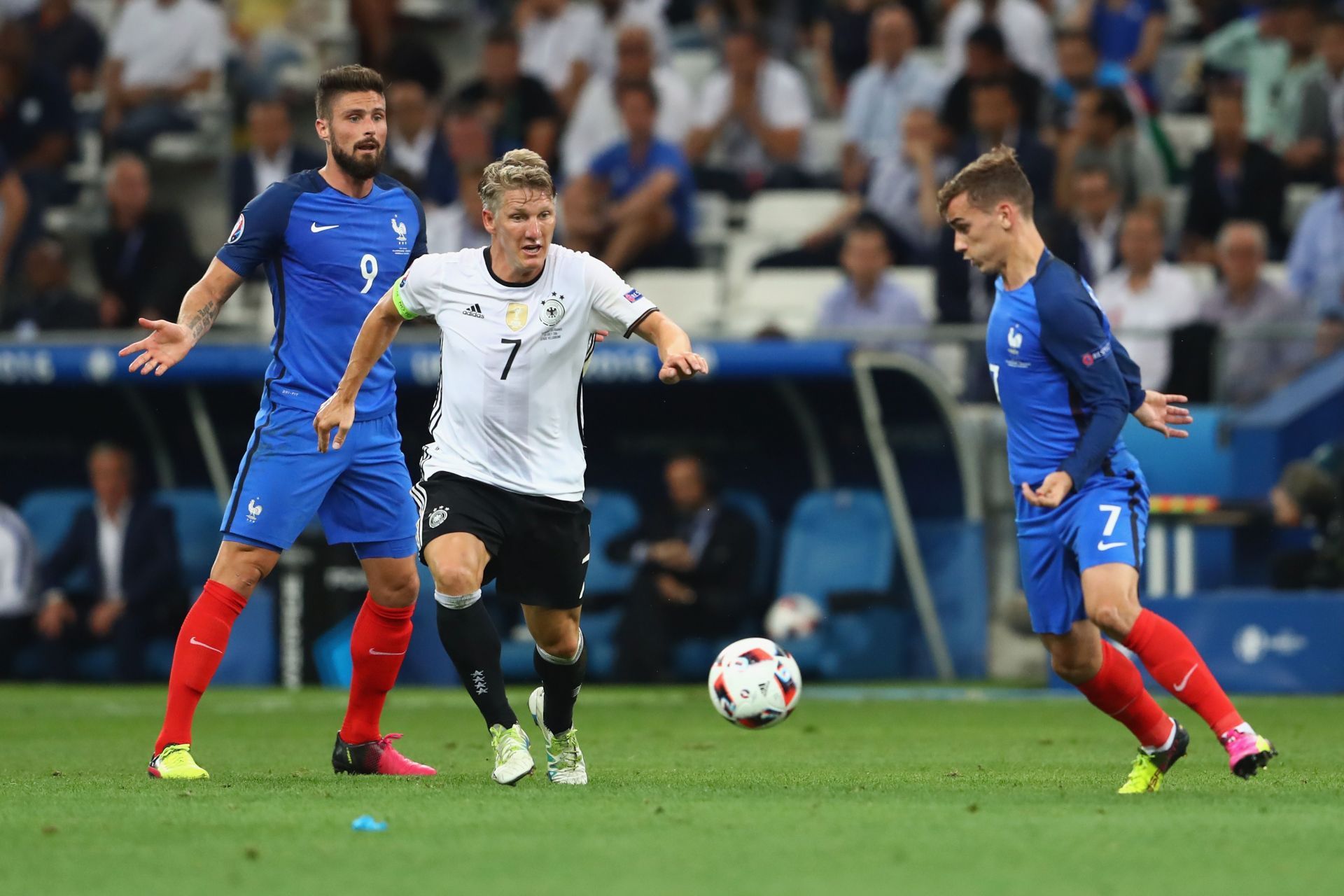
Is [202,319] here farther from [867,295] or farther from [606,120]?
[606,120]

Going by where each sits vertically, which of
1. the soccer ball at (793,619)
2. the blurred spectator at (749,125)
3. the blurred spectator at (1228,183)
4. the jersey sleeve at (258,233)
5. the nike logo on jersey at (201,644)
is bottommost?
the soccer ball at (793,619)

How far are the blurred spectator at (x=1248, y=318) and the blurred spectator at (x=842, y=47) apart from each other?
14.4 feet

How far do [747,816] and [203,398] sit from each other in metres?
10.5

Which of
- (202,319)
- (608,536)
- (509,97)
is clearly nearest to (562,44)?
(509,97)

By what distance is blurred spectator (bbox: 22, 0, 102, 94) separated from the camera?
1959 centimetres

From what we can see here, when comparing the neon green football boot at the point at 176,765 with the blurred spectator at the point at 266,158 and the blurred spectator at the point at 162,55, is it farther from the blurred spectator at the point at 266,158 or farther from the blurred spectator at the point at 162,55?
the blurred spectator at the point at 162,55

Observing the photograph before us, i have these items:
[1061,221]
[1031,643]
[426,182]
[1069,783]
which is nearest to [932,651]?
[1031,643]

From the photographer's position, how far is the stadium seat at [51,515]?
53.3ft

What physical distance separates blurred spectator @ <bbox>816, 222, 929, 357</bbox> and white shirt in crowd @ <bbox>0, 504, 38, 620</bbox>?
6189 mm

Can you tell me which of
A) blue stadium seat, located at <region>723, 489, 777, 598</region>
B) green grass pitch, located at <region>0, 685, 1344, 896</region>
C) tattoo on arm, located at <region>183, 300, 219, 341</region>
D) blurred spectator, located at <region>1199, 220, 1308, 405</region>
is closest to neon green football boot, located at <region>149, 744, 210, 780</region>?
green grass pitch, located at <region>0, 685, 1344, 896</region>

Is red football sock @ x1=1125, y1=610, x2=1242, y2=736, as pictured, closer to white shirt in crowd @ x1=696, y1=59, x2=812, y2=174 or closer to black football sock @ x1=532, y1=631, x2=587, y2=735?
black football sock @ x1=532, y1=631, x2=587, y2=735

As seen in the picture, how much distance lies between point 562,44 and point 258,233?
36.6 feet

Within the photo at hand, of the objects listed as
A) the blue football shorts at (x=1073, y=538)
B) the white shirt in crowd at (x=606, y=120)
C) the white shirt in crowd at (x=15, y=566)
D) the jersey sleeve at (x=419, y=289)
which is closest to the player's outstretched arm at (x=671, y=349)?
the jersey sleeve at (x=419, y=289)

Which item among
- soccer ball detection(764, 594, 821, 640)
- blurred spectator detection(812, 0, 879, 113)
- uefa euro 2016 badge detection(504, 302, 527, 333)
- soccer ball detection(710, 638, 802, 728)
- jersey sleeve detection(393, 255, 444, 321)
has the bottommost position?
soccer ball detection(764, 594, 821, 640)
